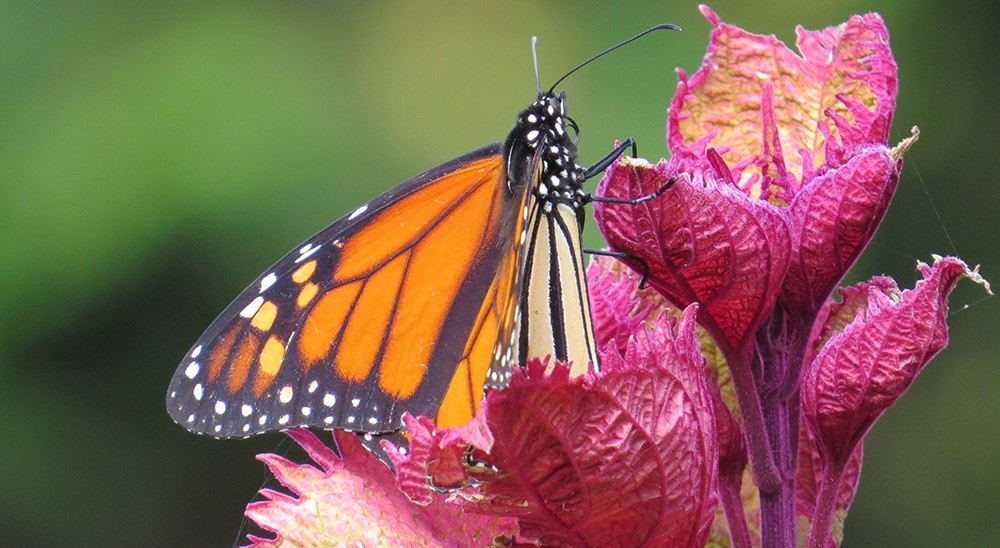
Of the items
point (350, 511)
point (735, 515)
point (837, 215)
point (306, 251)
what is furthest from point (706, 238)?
point (306, 251)

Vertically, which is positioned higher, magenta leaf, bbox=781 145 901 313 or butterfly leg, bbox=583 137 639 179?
butterfly leg, bbox=583 137 639 179

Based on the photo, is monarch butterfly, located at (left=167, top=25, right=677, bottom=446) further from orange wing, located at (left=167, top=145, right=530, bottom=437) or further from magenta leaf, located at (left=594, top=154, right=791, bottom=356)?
magenta leaf, located at (left=594, top=154, right=791, bottom=356)

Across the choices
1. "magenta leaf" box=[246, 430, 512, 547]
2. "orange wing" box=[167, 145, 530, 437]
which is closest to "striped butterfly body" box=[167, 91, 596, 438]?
"orange wing" box=[167, 145, 530, 437]

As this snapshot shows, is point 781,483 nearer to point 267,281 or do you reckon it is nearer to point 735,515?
point 735,515

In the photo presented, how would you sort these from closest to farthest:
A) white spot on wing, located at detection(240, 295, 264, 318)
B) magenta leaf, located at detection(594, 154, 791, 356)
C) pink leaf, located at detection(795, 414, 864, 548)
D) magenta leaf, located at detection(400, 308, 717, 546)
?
magenta leaf, located at detection(400, 308, 717, 546), magenta leaf, located at detection(594, 154, 791, 356), pink leaf, located at detection(795, 414, 864, 548), white spot on wing, located at detection(240, 295, 264, 318)

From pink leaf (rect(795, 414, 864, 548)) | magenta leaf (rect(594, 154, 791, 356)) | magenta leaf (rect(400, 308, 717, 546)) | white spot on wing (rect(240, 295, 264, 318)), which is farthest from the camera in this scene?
white spot on wing (rect(240, 295, 264, 318))

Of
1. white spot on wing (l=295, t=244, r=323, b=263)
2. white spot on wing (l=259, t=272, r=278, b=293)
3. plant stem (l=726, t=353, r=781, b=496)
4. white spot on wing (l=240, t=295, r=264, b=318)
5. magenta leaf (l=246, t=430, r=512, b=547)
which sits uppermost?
white spot on wing (l=295, t=244, r=323, b=263)
